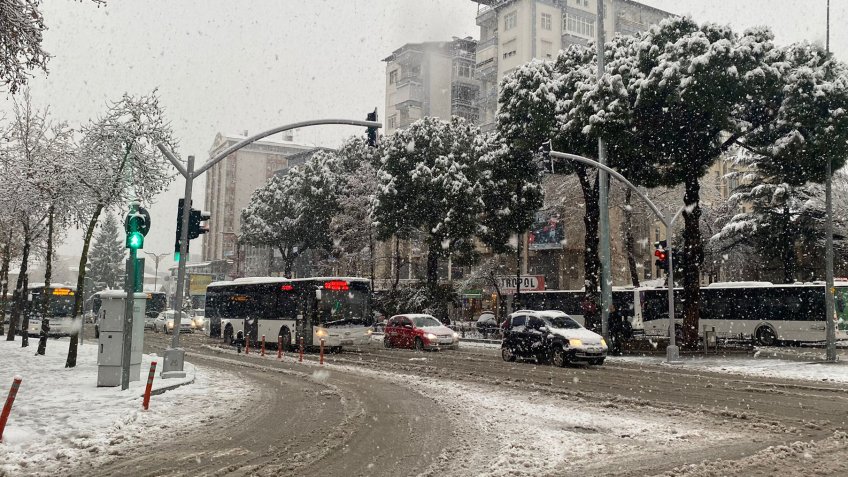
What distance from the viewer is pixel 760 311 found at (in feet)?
109

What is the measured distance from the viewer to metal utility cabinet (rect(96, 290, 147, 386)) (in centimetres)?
1427

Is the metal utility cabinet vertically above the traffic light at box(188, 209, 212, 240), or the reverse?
the traffic light at box(188, 209, 212, 240)

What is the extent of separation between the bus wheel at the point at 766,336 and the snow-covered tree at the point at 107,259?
82672 mm

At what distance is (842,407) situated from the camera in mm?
12000

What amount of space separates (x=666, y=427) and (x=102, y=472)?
24.4ft

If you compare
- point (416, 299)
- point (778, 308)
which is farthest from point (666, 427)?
point (416, 299)

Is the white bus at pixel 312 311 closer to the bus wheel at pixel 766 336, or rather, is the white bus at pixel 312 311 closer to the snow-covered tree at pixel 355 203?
the snow-covered tree at pixel 355 203

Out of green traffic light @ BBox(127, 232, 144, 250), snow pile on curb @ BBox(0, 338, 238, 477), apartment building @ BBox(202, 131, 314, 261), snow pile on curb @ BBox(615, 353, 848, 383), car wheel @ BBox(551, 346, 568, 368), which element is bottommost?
snow pile on curb @ BBox(0, 338, 238, 477)

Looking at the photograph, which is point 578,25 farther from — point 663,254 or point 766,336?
point 663,254

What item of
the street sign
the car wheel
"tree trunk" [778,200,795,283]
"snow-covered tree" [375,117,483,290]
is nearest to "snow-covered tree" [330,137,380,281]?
"snow-covered tree" [375,117,483,290]

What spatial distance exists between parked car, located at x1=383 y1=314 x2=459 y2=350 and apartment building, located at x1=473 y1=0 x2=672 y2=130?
110 ft

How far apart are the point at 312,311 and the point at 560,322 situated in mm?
10485

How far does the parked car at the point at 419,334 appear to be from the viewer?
1113 inches

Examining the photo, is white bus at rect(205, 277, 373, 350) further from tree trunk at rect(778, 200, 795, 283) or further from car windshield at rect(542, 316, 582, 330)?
tree trunk at rect(778, 200, 795, 283)
